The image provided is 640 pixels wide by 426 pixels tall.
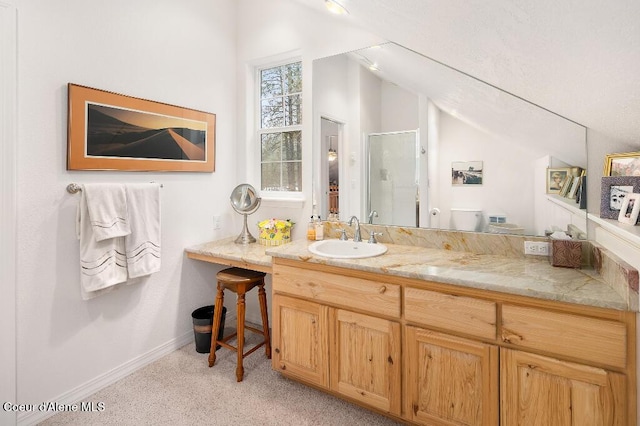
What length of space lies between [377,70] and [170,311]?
2.36 metres

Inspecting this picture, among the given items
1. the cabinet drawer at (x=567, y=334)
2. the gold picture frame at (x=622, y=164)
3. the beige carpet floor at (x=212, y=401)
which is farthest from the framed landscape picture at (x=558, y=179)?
the beige carpet floor at (x=212, y=401)

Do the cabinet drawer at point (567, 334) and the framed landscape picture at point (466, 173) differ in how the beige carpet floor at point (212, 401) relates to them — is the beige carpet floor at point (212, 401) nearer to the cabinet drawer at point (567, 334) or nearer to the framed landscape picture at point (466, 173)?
the cabinet drawer at point (567, 334)

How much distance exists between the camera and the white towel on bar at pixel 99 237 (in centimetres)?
197

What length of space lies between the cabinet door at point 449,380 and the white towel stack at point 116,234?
5.73 feet

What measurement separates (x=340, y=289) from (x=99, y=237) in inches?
56.2

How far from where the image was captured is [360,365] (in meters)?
1.85

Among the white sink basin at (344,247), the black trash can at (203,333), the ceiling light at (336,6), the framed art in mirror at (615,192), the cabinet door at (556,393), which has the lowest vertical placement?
the black trash can at (203,333)

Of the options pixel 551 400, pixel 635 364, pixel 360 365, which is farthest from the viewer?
pixel 360 365

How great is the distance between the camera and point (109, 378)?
2209mm

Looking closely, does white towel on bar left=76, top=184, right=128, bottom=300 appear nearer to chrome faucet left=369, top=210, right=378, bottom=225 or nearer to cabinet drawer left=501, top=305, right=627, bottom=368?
chrome faucet left=369, top=210, right=378, bottom=225

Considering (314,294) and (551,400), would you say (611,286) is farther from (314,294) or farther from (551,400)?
(314,294)

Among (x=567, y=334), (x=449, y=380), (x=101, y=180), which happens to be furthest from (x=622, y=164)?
(x=101, y=180)

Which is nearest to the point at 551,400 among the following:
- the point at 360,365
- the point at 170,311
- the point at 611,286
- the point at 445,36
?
the point at 611,286

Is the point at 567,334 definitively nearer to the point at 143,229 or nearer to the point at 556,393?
the point at 556,393
